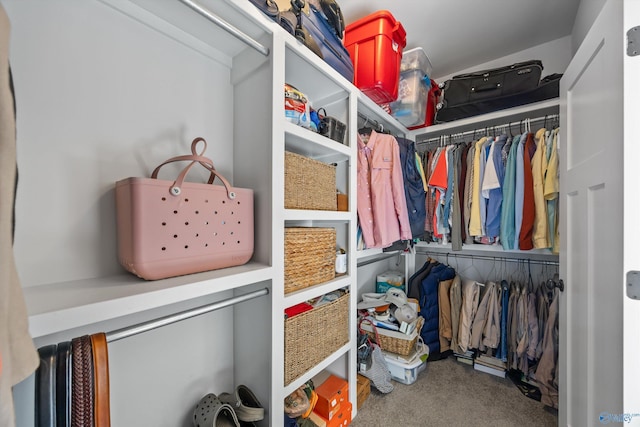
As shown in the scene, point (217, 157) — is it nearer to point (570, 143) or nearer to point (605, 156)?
point (605, 156)

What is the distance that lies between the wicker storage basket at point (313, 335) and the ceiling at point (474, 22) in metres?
1.91

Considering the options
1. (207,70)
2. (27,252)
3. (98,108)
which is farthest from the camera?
(207,70)

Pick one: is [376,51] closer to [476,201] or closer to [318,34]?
[318,34]

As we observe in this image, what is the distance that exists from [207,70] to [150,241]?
80cm

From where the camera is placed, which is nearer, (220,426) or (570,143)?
(220,426)

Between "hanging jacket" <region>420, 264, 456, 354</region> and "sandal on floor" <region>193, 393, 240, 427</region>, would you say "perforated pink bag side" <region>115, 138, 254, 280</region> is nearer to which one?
"sandal on floor" <region>193, 393, 240, 427</region>

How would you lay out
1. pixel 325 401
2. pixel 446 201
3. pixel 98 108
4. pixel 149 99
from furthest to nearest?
1. pixel 446 201
2. pixel 325 401
3. pixel 149 99
4. pixel 98 108

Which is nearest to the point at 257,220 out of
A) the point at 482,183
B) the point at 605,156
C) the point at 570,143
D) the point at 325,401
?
the point at 325,401

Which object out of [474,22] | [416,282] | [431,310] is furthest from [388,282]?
[474,22]

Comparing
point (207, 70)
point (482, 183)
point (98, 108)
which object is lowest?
point (482, 183)

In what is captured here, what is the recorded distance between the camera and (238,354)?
3.67ft

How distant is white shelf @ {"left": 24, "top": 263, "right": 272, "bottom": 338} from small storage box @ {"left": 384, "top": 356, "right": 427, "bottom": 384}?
1392mm

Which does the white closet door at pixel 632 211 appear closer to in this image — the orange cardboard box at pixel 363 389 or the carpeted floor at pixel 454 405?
the carpeted floor at pixel 454 405

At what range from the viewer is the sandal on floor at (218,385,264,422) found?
921mm
